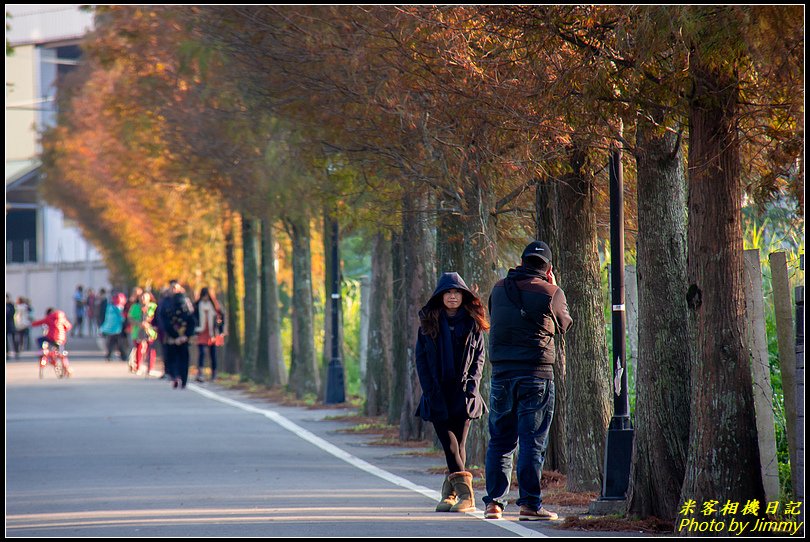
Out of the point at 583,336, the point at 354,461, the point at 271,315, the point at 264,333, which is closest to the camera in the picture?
the point at 583,336

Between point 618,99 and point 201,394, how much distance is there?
20.6 metres

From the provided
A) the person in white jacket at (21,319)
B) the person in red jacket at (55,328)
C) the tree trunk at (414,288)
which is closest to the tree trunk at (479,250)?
the tree trunk at (414,288)

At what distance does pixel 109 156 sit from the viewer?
3872 centimetres

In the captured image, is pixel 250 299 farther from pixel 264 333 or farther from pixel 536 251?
pixel 536 251

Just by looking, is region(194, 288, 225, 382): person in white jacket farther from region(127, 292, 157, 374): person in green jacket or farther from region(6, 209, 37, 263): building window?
region(6, 209, 37, 263): building window

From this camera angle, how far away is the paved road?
10.9 m

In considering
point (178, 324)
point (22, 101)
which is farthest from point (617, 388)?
point (22, 101)

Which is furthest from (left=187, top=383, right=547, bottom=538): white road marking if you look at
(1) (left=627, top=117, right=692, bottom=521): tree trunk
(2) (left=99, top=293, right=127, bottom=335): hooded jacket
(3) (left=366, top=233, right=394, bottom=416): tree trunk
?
(2) (left=99, top=293, right=127, bottom=335): hooded jacket

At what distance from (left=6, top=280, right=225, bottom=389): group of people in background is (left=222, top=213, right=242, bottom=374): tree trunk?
399 millimetres

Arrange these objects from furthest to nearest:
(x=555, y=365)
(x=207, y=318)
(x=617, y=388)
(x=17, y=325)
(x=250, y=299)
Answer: (x=17, y=325), (x=250, y=299), (x=207, y=318), (x=555, y=365), (x=617, y=388)

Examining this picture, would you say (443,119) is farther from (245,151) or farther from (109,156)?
(109,156)

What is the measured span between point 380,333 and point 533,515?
13.1 metres

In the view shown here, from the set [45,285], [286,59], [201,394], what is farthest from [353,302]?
[45,285]

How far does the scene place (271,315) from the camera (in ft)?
111
